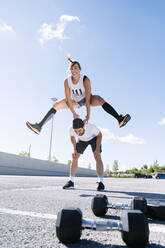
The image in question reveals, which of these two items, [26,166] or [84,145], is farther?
[26,166]

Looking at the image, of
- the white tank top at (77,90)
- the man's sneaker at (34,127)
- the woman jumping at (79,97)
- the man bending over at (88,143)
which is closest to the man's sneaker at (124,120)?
the woman jumping at (79,97)

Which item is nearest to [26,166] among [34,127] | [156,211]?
[34,127]

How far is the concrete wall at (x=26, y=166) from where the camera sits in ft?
56.0

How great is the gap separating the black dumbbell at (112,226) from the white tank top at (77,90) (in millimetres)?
3430

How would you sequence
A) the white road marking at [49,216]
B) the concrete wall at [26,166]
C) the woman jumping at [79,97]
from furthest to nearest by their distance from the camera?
the concrete wall at [26,166]
the woman jumping at [79,97]
the white road marking at [49,216]

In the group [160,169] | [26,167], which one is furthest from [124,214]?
[160,169]

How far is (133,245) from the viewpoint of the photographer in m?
0.91

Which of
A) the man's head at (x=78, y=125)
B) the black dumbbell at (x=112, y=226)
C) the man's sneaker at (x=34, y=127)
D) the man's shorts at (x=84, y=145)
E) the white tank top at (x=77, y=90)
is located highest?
the white tank top at (x=77, y=90)

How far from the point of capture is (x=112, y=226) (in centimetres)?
100

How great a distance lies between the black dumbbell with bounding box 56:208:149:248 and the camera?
898 mm

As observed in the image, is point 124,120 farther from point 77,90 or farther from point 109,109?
point 77,90

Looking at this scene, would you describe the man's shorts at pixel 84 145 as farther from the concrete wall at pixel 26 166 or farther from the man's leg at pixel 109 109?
the concrete wall at pixel 26 166

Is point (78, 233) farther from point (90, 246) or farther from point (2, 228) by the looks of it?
point (2, 228)

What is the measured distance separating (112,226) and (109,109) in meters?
3.60
